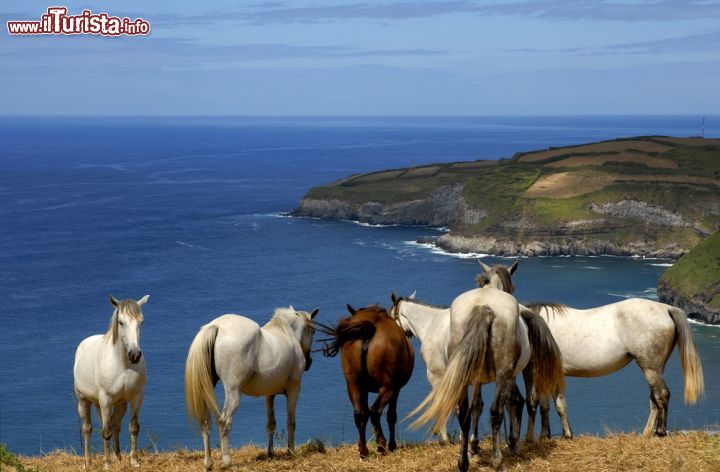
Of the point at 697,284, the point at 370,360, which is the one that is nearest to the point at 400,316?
the point at 370,360

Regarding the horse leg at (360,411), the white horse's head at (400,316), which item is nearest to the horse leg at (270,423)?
the horse leg at (360,411)

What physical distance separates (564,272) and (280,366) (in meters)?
147

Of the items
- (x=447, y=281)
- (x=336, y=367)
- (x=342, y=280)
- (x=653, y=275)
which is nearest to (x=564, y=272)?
(x=653, y=275)

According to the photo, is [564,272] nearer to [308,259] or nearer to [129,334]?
[308,259]

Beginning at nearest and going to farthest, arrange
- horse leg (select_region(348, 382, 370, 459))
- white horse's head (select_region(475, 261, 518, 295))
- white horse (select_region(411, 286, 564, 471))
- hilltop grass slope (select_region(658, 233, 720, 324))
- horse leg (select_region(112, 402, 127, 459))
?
white horse (select_region(411, 286, 564, 471)) → white horse's head (select_region(475, 261, 518, 295)) → horse leg (select_region(348, 382, 370, 459)) → horse leg (select_region(112, 402, 127, 459)) → hilltop grass slope (select_region(658, 233, 720, 324))

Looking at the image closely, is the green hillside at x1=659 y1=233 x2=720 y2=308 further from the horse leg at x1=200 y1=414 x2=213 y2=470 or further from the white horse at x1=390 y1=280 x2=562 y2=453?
the horse leg at x1=200 y1=414 x2=213 y2=470

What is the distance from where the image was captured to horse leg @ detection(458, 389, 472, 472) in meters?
13.5

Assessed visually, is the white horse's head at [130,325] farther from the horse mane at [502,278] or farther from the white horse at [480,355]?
the horse mane at [502,278]

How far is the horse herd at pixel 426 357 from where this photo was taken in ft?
44.6

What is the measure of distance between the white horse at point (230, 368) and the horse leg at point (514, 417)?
412cm

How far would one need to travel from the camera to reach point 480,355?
13.4 meters

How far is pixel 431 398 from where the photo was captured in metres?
13.3

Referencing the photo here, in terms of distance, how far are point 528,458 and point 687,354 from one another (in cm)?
436

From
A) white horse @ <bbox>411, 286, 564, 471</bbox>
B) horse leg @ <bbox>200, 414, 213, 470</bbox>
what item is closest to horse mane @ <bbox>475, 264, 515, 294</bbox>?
white horse @ <bbox>411, 286, 564, 471</bbox>
